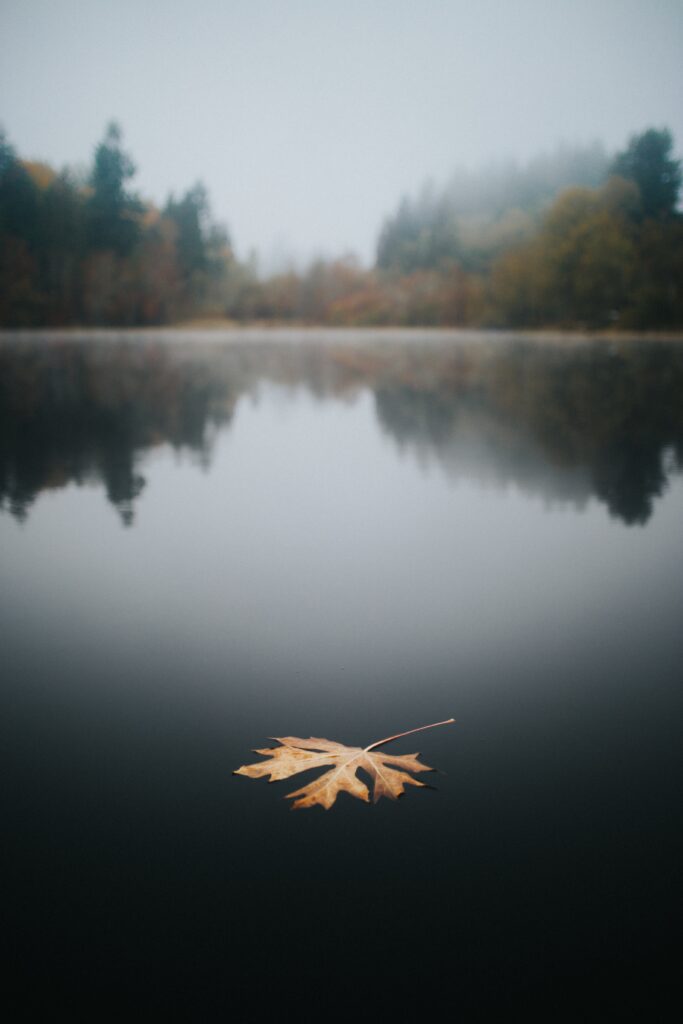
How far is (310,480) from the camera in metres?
5.94

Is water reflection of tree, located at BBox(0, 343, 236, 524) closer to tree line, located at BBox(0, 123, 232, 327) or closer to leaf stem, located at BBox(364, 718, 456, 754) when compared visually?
leaf stem, located at BBox(364, 718, 456, 754)

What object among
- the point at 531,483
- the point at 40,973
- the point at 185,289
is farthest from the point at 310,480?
the point at 185,289

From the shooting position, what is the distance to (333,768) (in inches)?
79.0

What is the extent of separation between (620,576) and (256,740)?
6.97ft

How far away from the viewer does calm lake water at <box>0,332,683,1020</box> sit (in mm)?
1444

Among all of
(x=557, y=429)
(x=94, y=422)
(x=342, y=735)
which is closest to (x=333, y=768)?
(x=342, y=735)

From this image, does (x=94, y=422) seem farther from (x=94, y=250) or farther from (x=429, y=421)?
(x=94, y=250)

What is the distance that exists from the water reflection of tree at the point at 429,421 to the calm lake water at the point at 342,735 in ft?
1.01

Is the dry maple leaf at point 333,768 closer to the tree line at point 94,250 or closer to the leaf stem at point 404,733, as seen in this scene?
the leaf stem at point 404,733

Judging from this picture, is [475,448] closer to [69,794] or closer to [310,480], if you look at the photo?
[310,480]

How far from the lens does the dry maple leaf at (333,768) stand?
6.29ft

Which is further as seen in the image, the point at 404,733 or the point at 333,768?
the point at 404,733

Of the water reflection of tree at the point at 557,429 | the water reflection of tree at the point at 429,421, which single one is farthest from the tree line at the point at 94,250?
the water reflection of tree at the point at 557,429

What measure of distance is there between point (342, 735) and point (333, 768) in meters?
0.18
